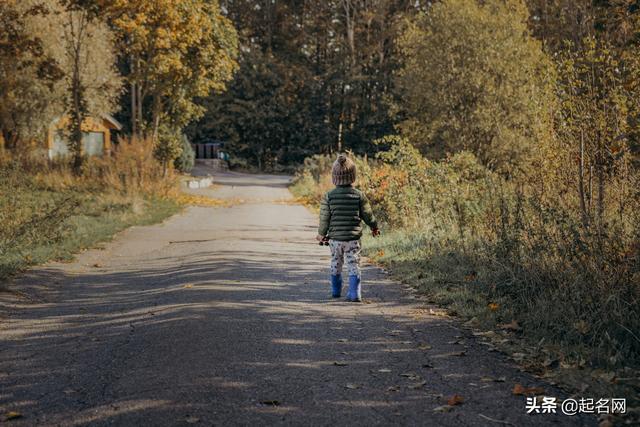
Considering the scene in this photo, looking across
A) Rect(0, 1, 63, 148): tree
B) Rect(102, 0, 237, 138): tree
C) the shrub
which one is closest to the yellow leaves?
Rect(102, 0, 237, 138): tree

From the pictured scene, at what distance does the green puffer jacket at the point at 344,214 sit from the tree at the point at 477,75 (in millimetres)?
22051

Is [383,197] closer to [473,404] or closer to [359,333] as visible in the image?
[359,333]

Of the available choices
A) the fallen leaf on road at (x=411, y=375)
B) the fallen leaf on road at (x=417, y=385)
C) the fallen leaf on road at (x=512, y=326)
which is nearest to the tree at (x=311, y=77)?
the fallen leaf on road at (x=512, y=326)

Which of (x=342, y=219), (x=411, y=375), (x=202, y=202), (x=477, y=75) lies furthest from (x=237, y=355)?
(x=477, y=75)

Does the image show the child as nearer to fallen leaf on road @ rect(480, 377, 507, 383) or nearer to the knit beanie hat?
the knit beanie hat

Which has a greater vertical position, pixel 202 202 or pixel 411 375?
pixel 202 202

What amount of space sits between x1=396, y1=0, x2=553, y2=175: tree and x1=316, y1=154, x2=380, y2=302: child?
2204 centimetres

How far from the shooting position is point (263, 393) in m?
4.93

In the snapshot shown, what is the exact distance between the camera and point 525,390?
16.4 ft

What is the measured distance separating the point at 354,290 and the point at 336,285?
293 mm

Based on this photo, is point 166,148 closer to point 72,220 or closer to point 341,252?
point 72,220

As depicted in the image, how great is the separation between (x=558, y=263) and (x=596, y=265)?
2.53ft

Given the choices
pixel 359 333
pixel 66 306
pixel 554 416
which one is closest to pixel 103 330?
pixel 66 306

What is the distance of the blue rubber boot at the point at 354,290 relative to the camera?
850cm
